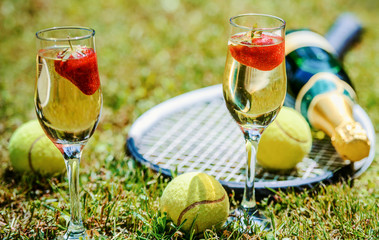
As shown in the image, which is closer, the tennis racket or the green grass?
the green grass

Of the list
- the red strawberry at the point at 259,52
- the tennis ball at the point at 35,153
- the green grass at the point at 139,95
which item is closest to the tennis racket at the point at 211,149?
the green grass at the point at 139,95

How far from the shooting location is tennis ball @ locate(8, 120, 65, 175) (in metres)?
1.90

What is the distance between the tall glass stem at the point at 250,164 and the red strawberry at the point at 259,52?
226mm

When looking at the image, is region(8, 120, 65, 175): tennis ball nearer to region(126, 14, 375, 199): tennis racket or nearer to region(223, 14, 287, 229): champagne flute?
region(126, 14, 375, 199): tennis racket

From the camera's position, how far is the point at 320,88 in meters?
2.13

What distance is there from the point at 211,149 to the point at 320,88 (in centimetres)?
59

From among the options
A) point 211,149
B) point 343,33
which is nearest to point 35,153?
point 211,149

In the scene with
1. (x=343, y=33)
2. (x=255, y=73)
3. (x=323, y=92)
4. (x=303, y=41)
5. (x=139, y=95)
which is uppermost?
(x=255, y=73)

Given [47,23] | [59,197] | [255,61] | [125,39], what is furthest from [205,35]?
[255,61]

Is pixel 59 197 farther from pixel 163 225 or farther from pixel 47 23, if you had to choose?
pixel 47 23

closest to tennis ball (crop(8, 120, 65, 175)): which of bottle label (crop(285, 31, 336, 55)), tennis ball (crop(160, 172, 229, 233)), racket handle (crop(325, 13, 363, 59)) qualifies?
tennis ball (crop(160, 172, 229, 233))

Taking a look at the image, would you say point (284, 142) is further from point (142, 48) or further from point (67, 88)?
point (142, 48)

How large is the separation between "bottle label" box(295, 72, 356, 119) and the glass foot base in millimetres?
730

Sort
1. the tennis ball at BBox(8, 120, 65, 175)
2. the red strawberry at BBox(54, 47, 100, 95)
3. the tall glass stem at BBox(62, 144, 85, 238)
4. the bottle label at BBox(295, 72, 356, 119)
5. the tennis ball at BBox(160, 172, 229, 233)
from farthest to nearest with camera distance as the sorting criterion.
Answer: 1. the bottle label at BBox(295, 72, 356, 119)
2. the tennis ball at BBox(8, 120, 65, 175)
3. the tennis ball at BBox(160, 172, 229, 233)
4. the tall glass stem at BBox(62, 144, 85, 238)
5. the red strawberry at BBox(54, 47, 100, 95)
